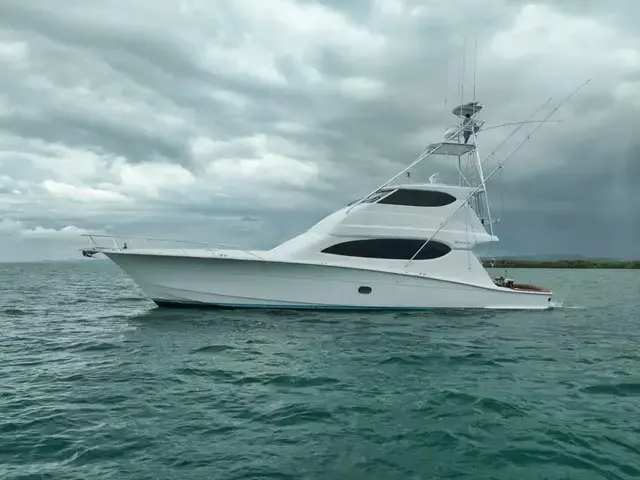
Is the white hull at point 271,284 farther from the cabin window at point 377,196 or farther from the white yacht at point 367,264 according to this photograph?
the cabin window at point 377,196

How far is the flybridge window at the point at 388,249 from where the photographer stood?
15.0 m

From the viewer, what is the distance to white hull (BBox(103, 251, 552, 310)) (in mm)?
14070

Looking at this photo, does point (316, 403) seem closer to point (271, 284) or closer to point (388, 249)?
point (271, 284)

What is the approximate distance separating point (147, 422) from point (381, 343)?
229 inches

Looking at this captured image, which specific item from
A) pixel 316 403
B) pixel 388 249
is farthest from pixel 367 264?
pixel 316 403

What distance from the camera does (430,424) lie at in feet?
18.1

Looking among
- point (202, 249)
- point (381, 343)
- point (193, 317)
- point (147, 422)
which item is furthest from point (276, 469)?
point (202, 249)

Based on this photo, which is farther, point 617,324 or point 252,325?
point 617,324

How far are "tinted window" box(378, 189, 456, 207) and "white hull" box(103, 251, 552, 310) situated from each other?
2.42 meters

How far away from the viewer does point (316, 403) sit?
6.21 m

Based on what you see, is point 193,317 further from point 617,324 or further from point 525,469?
point 617,324

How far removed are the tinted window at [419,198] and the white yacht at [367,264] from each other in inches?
1.3

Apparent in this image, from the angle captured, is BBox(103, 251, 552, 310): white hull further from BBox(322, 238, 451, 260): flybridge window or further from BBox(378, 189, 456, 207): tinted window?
BBox(378, 189, 456, 207): tinted window

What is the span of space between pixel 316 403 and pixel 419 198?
1064 cm
